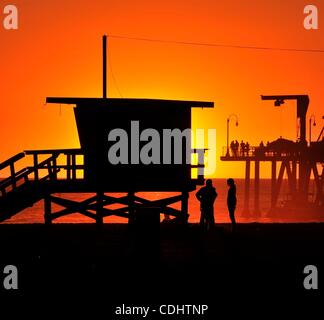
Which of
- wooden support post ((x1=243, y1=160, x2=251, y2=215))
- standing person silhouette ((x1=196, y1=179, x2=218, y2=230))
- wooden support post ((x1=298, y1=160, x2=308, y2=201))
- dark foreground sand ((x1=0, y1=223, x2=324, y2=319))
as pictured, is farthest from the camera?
wooden support post ((x1=243, y1=160, x2=251, y2=215))

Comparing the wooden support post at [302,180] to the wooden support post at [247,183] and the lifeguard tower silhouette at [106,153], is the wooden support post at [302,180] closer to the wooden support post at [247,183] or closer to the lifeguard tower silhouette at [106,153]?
the wooden support post at [247,183]

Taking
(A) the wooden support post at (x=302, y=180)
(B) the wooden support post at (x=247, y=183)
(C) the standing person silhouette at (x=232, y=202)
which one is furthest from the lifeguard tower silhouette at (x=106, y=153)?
(B) the wooden support post at (x=247, y=183)

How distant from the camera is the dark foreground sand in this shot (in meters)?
16.2

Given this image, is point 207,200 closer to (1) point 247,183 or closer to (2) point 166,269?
(2) point 166,269

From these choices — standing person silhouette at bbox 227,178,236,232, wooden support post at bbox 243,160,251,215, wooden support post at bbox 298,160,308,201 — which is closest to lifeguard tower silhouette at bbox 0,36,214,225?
standing person silhouette at bbox 227,178,236,232

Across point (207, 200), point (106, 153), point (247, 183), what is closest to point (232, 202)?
point (207, 200)

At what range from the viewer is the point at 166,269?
18.0m

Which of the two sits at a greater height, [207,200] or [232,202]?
[207,200]

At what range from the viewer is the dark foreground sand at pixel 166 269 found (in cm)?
1625

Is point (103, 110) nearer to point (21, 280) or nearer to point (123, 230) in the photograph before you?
point (123, 230)

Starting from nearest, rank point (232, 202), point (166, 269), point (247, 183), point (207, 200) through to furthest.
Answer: point (166, 269), point (207, 200), point (232, 202), point (247, 183)

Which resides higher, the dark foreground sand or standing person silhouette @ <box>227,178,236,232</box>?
standing person silhouette @ <box>227,178,236,232</box>

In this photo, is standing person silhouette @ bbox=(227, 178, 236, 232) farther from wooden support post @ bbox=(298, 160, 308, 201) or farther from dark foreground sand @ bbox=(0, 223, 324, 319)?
wooden support post @ bbox=(298, 160, 308, 201)

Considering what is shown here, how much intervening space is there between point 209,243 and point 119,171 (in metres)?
6.74
